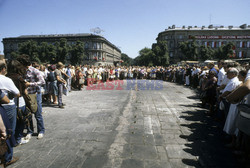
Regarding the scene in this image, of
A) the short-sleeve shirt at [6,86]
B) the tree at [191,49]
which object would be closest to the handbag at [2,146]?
the short-sleeve shirt at [6,86]

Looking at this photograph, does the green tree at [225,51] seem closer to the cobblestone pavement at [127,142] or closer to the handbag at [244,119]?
the cobblestone pavement at [127,142]

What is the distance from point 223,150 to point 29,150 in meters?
3.96

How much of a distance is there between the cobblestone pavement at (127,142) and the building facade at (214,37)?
67.7 m

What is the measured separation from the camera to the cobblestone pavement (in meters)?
2.89

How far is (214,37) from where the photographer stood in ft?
222

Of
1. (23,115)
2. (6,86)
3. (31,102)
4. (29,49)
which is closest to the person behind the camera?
(6,86)

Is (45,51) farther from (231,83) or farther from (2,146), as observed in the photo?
(231,83)

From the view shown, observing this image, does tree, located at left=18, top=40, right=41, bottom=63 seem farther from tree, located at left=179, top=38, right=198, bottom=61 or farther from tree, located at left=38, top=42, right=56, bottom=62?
tree, located at left=179, top=38, right=198, bottom=61

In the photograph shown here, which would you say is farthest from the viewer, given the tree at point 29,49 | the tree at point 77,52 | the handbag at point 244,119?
the tree at point 77,52

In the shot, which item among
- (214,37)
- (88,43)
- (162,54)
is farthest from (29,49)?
(214,37)

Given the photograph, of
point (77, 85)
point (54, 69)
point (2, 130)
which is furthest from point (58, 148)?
point (77, 85)

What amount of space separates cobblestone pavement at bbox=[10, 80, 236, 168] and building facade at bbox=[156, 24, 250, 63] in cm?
6769

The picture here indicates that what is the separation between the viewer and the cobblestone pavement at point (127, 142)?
9.48ft

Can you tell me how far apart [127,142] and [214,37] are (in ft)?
252
